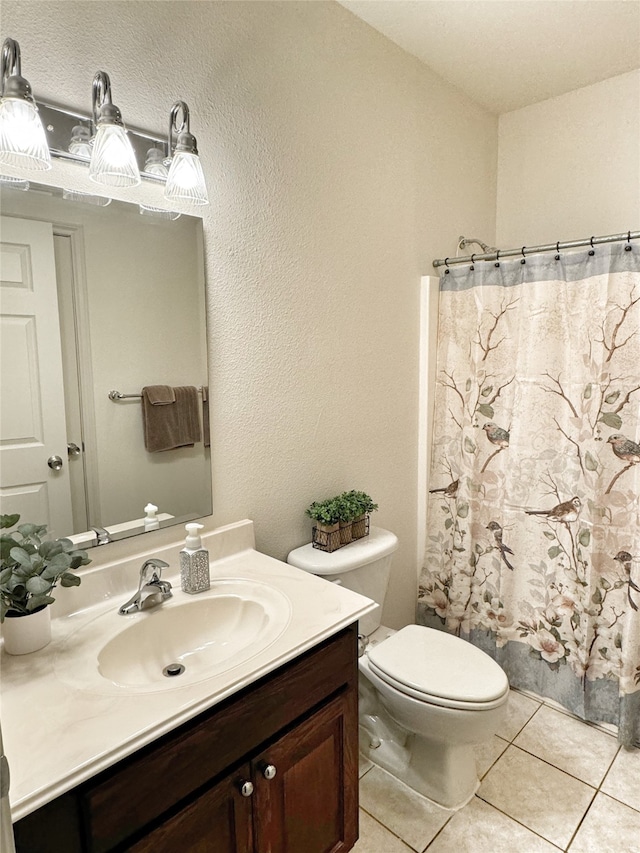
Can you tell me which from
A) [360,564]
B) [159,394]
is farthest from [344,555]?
[159,394]

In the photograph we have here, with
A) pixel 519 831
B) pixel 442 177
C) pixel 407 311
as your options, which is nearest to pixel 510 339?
pixel 407 311

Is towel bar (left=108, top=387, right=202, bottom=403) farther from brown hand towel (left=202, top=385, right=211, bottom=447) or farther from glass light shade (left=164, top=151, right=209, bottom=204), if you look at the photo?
glass light shade (left=164, top=151, right=209, bottom=204)

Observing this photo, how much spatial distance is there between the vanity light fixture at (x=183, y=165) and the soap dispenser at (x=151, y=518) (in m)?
0.81

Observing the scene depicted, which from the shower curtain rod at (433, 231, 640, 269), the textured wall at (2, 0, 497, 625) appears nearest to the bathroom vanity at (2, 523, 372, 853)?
the textured wall at (2, 0, 497, 625)

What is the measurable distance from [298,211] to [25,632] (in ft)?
4.63

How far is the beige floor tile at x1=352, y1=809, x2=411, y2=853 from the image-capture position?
5.08 feet

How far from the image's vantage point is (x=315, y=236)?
181cm

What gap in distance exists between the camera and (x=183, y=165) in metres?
1.32

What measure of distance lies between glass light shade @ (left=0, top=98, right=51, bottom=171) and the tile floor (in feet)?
6.50

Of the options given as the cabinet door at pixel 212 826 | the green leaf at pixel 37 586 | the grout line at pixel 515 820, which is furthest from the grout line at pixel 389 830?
the green leaf at pixel 37 586

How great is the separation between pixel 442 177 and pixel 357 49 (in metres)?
0.64

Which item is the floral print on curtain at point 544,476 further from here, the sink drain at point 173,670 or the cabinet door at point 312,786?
the sink drain at point 173,670

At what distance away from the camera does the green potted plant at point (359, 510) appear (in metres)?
1.86

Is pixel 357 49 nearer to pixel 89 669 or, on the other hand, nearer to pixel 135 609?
pixel 135 609
